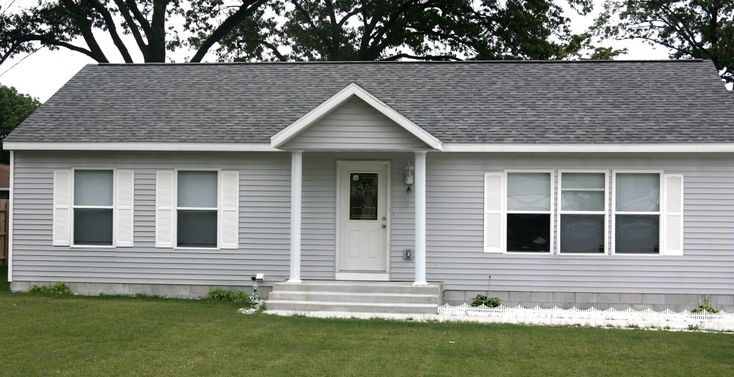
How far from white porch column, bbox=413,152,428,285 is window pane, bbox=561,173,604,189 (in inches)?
103

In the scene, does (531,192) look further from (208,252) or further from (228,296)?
(208,252)

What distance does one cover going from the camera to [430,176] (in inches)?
593

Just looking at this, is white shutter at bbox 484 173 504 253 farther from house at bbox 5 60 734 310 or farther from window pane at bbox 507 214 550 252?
window pane at bbox 507 214 550 252

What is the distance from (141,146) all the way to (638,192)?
897 centimetres

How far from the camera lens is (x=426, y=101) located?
16.4 meters

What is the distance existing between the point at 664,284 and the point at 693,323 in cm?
171

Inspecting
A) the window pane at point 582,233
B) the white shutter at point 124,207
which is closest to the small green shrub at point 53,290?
the white shutter at point 124,207

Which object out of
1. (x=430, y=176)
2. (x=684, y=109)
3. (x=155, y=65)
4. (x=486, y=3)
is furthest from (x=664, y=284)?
(x=486, y=3)

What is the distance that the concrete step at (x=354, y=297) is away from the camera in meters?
13.8

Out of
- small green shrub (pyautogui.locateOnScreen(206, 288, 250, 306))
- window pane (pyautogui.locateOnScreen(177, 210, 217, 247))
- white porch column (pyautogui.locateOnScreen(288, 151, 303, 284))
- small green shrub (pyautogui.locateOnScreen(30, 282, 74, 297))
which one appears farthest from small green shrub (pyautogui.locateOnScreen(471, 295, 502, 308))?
small green shrub (pyautogui.locateOnScreen(30, 282, 74, 297))

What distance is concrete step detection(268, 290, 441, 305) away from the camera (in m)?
13.8

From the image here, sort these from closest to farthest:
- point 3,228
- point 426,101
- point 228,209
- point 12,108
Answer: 1. point 228,209
2. point 426,101
3. point 3,228
4. point 12,108

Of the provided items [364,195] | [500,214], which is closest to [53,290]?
[364,195]

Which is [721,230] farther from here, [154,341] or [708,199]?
[154,341]
